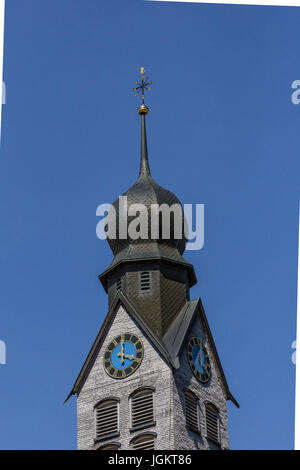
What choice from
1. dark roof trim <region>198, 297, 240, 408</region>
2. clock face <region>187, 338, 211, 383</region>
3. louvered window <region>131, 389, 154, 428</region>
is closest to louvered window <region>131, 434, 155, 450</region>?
louvered window <region>131, 389, 154, 428</region>

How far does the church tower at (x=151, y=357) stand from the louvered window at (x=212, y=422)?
48 millimetres

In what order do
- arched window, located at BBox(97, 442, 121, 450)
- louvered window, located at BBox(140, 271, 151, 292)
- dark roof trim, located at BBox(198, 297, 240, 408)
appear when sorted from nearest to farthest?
arched window, located at BBox(97, 442, 121, 450), dark roof trim, located at BBox(198, 297, 240, 408), louvered window, located at BBox(140, 271, 151, 292)

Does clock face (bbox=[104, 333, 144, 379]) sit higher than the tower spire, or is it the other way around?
the tower spire

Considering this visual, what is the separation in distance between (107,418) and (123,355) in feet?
11.2

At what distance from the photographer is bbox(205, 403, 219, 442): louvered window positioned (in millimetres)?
65750

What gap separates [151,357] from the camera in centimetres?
6575

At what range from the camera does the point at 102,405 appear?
216 feet

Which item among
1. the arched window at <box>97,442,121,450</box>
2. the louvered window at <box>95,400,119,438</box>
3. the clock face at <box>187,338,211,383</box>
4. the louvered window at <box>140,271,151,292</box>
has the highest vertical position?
the louvered window at <box>140,271,151,292</box>

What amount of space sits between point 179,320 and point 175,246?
16.0 ft

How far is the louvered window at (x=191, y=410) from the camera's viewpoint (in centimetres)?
6456

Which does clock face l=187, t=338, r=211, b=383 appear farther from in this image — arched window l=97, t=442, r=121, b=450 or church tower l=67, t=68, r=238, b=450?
arched window l=97, t=442, r=121, b=450
